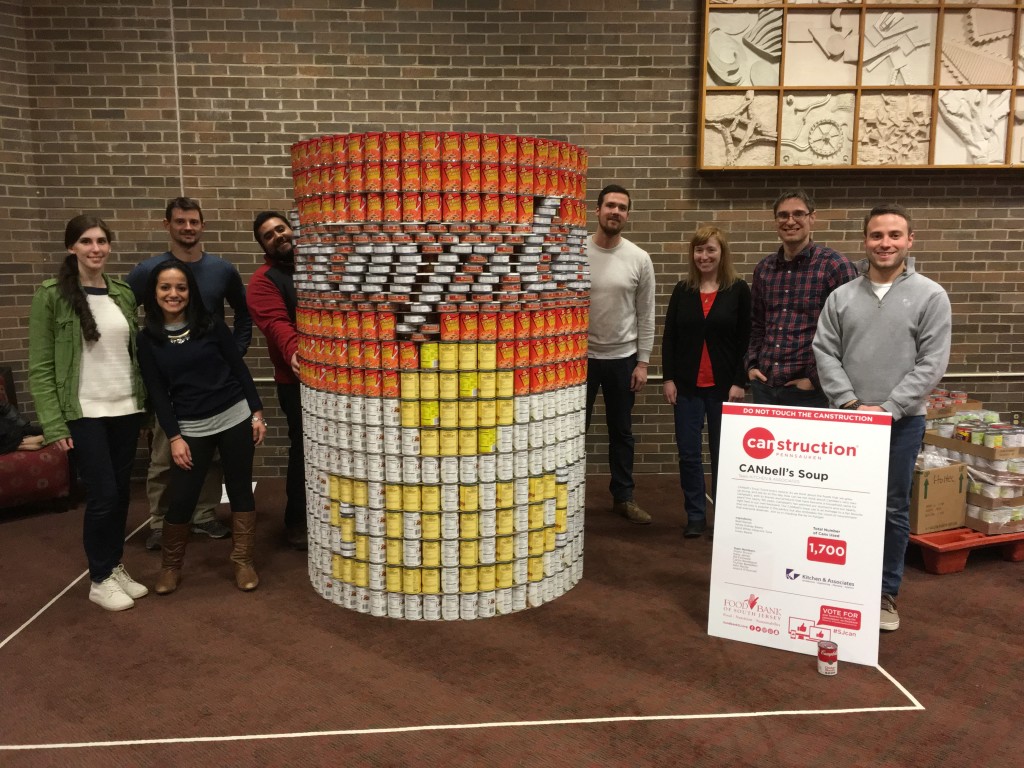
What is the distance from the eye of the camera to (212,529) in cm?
446

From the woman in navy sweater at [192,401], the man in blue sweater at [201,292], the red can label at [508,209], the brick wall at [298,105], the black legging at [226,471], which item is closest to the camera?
the red can label at [508,209]

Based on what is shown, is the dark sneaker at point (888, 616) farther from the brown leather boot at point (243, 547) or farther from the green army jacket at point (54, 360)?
the green army jacket at point (54, 360)

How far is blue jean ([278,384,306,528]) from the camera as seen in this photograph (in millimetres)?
4172

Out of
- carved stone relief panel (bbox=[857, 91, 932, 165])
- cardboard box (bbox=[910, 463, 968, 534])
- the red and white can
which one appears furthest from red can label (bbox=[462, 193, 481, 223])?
carved stone relief panel (bbox=[857, 91, 932, 165])

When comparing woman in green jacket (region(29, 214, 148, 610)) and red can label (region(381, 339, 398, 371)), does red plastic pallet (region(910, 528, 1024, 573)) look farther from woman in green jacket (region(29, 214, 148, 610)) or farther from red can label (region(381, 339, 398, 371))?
woman in green jacket (region(29, 214, 148, 610))

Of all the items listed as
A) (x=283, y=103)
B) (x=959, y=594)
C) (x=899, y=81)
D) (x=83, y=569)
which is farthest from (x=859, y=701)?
(x=283, y=103)

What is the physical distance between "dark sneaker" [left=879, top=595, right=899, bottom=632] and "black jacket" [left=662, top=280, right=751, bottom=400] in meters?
1.30

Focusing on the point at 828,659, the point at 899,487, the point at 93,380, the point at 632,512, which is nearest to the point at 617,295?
the point at 632,512

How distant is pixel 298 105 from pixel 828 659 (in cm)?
480

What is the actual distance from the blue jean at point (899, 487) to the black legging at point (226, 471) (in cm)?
291

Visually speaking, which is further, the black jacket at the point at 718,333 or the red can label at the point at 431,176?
the black jacket at the point at 718,333

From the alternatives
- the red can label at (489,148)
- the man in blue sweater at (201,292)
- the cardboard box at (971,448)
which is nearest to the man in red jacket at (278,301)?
the man in blue sweater at (201,292)

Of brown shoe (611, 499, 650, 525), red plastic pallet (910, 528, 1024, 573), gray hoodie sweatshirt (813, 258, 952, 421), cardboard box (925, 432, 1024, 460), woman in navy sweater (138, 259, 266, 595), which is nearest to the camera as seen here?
gray hoodie sweatshirt (813, 258, 952, 421)

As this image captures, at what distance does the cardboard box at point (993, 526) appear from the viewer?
3.97 meters
